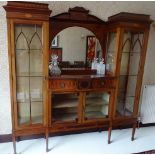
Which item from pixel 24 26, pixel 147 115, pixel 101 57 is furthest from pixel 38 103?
pixel 147 115

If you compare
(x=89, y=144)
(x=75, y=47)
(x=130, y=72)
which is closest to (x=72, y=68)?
(x=75, y=47)

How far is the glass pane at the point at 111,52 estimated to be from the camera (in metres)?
2.39

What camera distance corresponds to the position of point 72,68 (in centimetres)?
252

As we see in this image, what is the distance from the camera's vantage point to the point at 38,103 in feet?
7.34

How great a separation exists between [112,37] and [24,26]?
119cm

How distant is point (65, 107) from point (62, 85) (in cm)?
40

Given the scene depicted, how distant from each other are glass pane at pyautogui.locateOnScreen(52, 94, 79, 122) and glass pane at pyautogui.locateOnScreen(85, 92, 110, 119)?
0.18 meters

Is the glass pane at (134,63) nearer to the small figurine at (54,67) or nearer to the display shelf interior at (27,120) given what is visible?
the small figurine at (54,67)

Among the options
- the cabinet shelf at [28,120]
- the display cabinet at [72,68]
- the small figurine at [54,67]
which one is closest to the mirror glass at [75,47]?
the display cabinet at [72,68]

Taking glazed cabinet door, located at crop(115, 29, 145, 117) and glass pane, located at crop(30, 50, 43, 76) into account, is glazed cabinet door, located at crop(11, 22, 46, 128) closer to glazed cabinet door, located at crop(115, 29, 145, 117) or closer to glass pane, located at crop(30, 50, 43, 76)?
glass pane, located at crop(30, 50, 43, 76)

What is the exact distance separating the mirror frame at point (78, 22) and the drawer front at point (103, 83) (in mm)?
557

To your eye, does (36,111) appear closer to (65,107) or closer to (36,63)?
(65,107)

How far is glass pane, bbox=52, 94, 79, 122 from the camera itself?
2.33 meters

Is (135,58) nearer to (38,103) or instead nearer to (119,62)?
(119,62)
